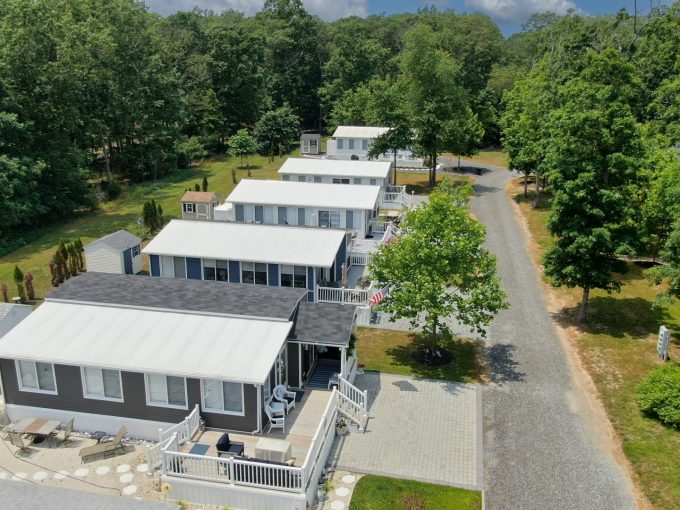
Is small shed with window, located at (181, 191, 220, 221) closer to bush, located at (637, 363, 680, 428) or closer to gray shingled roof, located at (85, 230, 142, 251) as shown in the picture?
gray shingled roof, located at (85, 230, 142, 251)

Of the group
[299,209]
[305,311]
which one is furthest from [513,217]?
[305,311]

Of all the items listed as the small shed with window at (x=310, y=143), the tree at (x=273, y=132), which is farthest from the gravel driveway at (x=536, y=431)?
the tree at (x=273, y=132)

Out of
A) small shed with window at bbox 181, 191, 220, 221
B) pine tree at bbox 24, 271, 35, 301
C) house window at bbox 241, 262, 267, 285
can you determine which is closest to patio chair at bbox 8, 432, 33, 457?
house window at bbox 241, 262, 267, 285

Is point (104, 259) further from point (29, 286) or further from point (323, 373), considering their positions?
point (323, 373)

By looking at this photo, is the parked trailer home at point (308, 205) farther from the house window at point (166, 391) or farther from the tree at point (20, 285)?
the house window at point (166, 391)

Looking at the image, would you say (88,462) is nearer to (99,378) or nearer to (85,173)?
(99,378)

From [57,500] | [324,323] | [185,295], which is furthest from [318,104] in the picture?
[57,500]
